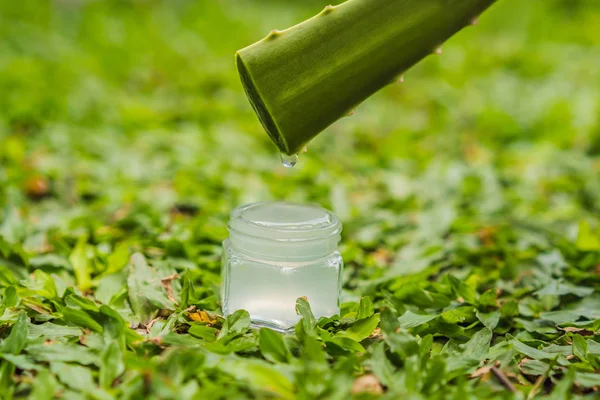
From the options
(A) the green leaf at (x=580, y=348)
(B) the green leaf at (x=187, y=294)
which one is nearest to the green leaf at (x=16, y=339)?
(B) the green leaf at (x=187, y=294)

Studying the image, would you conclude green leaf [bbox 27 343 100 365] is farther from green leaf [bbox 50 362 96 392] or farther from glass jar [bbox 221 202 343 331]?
glass jar [bbox 221 202 343 331]

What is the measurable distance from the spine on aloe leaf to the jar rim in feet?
0.78

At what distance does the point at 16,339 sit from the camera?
1462mm

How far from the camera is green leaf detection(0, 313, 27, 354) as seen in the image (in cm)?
144

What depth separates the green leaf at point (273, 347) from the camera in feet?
4.76

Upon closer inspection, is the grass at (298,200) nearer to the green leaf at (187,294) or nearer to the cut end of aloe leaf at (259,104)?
the green leaf at (187,294)

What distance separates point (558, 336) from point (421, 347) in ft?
1.59

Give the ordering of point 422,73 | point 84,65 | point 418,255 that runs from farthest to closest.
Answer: point 422,73 < point 84,65 < point 418,255

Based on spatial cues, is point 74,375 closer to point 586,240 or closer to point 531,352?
point 531,352

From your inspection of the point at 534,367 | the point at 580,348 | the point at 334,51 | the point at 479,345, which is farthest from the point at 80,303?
the point at 580,348

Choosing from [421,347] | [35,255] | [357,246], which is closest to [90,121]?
[35,255]

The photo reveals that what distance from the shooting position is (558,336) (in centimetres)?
174

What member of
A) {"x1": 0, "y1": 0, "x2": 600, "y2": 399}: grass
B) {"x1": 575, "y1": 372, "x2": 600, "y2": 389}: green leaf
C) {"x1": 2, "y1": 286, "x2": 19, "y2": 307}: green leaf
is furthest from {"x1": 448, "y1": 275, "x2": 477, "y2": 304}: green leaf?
{"x1": 2, "y1": 286, "x2": 19, "y2": 307}: green leaf

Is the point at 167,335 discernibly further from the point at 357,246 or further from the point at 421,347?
the point at 357,246
